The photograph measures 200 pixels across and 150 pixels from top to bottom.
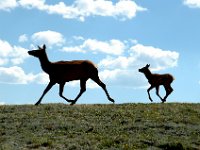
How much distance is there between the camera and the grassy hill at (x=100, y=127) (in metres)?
17.8

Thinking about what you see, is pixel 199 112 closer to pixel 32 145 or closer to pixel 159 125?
pixel 159 125

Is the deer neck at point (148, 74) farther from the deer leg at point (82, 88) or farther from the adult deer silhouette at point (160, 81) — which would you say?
the deer leg at point (82, 88)

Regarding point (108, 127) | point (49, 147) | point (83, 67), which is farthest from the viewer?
point (83, 67)

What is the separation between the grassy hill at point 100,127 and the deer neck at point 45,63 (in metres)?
3.49

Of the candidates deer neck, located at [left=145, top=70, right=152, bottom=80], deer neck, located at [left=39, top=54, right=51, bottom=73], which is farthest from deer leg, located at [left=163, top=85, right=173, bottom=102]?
deer neck, located at [left=39, top=54, right=51, bottom=73]

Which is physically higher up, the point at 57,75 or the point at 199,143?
the point at 57,75

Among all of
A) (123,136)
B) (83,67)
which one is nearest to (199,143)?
(123,136)

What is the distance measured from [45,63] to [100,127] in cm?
898

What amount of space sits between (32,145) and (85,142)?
1708 millimetres

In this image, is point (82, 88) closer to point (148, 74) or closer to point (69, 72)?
point (69, 72)

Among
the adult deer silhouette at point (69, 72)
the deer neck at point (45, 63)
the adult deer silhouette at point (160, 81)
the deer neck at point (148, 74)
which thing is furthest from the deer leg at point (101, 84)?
the deer neck at point (148, 74)

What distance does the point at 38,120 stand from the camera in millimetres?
21188

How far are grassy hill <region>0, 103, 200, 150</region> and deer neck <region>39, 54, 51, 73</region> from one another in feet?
11.4

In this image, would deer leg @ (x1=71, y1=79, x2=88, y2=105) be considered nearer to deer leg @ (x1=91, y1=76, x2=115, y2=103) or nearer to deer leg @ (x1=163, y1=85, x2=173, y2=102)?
deer leg @ (x1=91, y1=76, x2=115, y2=103)
